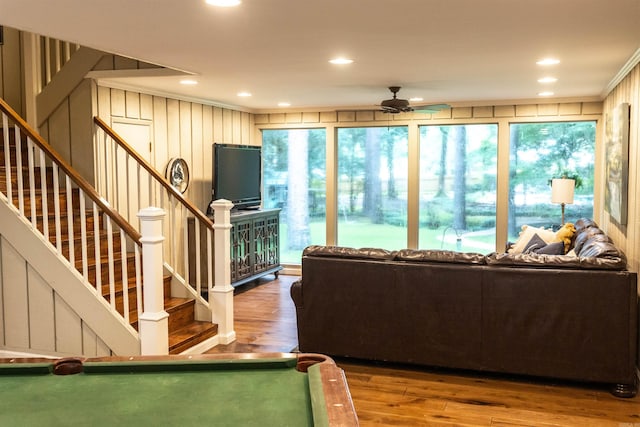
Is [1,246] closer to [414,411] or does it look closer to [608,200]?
[414,411]

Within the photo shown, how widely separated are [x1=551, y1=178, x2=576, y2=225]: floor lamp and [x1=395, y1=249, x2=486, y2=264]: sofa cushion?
267 cm

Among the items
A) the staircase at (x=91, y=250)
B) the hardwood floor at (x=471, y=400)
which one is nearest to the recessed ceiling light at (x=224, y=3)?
the staircase at (x=91, y=250)

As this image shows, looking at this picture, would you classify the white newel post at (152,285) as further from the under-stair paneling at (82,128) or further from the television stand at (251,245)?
the television stand at (251,245)

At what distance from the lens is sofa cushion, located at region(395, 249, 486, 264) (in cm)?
441

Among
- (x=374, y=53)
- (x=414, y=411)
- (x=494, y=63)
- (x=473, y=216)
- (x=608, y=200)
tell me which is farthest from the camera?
(x=473, y=216)

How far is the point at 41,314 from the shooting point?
4.63 metres

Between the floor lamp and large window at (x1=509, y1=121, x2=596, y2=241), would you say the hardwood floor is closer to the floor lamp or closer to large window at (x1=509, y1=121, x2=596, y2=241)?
the floor lamp

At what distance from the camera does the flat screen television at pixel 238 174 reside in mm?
7305

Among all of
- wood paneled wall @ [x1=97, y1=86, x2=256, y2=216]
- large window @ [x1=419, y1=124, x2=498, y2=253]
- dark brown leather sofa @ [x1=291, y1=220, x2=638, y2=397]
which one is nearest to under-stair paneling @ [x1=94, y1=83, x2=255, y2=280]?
wood paneled wall @ [x1=97, y1=86, x2=256, y2=216]

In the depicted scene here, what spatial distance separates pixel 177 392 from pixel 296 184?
696 centimetres

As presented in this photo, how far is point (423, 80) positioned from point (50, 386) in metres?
4.69

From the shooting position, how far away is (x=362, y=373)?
4.60 metres

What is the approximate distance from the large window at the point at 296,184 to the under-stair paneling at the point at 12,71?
378 centimetres

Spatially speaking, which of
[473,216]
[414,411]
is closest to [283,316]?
[414,411]
